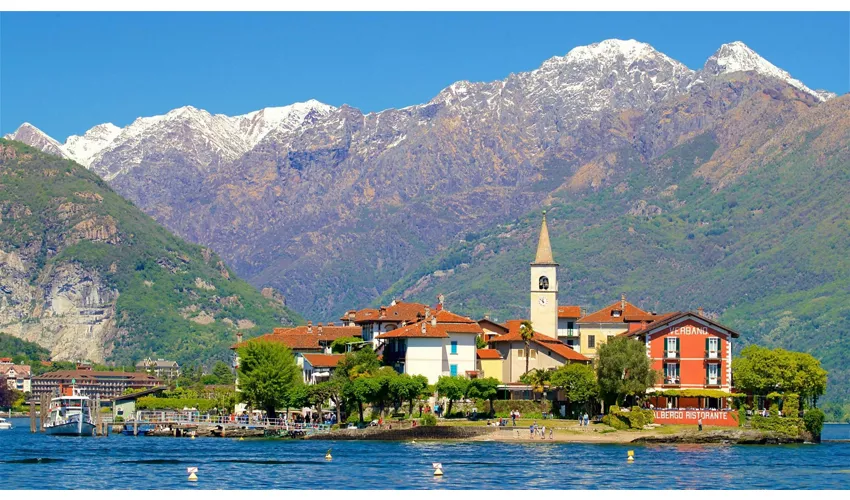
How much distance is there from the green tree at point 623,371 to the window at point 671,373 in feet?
18.8

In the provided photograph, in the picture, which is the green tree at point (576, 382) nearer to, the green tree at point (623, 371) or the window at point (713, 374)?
the green tree at point (623, 371)

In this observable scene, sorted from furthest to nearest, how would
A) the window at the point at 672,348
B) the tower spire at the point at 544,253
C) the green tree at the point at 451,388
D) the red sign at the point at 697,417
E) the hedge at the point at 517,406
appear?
the tower spire at the point at 544,253, the hedge at the point at 517,406, the window at the point at 672,348, the green tree at the point at 451,388, the red sign at the point at 697,417

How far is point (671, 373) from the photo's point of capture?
539 ft

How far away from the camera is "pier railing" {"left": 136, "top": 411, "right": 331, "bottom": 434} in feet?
547

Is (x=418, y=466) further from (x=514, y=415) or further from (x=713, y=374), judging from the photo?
(x=713, y=374)

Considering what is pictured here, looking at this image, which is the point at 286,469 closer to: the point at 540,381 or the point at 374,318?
the point at 540,381

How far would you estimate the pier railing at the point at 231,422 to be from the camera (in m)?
167

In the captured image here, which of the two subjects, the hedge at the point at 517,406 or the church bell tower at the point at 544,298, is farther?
the church bell tower at the point at 544,298

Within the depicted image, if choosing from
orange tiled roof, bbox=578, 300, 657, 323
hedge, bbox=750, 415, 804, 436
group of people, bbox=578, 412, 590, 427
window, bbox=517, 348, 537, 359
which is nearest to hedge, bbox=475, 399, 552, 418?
group of people, bbox=578, 412, 590, 427

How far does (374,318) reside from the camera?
18838cm

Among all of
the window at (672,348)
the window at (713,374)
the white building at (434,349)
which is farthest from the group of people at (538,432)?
the window at (713,374)

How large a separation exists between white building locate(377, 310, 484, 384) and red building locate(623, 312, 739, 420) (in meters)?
19.1

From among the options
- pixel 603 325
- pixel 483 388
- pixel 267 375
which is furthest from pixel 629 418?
pixel 267 375

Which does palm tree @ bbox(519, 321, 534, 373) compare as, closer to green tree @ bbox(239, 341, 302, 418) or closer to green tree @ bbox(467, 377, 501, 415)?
green tree @ bbox(467, 377, 501, 415)
